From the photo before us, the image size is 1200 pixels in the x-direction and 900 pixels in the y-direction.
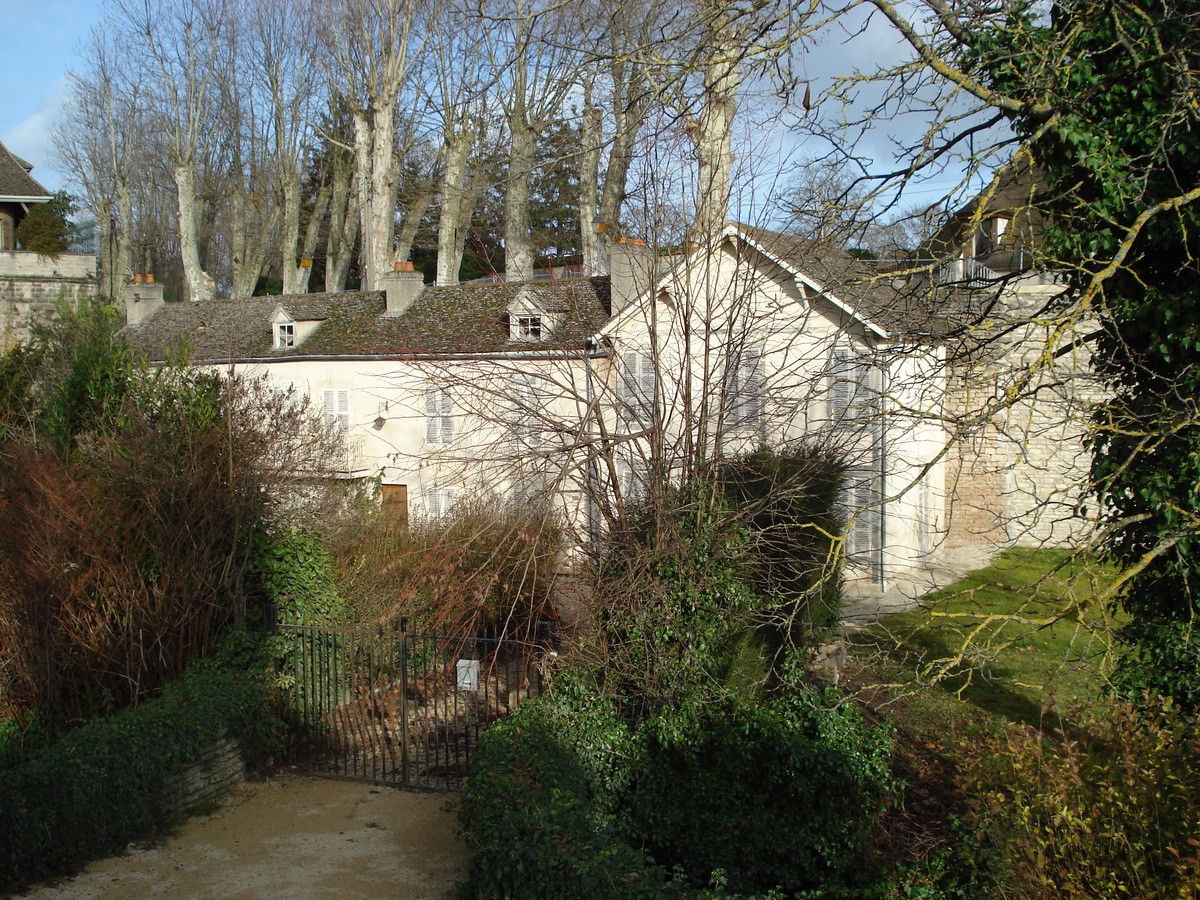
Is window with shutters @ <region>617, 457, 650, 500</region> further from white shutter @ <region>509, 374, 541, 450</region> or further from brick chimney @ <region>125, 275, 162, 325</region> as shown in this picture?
brick chimney @ <region>125, 275, 162, 325</region>

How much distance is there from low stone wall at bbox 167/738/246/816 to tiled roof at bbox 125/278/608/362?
31.8 ft

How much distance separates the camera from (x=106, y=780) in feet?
26.5

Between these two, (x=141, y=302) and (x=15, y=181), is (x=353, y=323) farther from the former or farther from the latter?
(x=15, y=181)

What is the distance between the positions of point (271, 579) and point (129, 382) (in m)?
3.41

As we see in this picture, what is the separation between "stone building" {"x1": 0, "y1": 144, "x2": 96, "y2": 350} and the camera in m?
30.2

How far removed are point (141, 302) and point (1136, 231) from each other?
96.0ft

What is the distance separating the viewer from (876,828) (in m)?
8.21

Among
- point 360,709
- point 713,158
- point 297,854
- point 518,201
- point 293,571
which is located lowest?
point 297,854

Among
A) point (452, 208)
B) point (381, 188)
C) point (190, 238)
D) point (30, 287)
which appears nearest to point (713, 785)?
point (452, 208)

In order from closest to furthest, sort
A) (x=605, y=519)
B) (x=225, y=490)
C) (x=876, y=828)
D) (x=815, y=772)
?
(x=815, y=772) < (x=876, y=828) < (x=605, y=519) < (x=225, y=490)

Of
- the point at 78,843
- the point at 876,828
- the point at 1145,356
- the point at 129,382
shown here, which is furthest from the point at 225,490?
the point at 1145,356

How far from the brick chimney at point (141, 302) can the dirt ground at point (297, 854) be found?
22.9 meters

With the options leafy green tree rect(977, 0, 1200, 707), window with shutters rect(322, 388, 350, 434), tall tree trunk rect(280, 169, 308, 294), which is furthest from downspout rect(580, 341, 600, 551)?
tall tree trunk rect(280, 169, 308, 294)

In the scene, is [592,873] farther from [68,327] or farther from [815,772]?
[68,327]
